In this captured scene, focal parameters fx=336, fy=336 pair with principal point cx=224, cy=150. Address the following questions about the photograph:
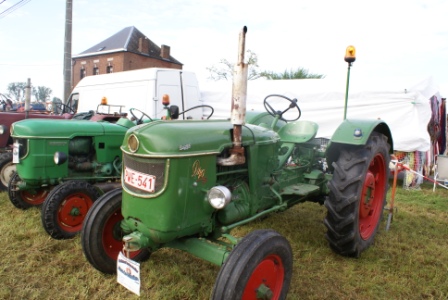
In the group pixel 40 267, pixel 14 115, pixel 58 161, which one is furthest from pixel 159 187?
pixel 14 115

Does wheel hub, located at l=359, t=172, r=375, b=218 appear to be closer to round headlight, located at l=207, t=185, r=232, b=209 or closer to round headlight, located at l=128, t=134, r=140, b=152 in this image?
round headlight, located at l=207, t=185, r=232, b=209

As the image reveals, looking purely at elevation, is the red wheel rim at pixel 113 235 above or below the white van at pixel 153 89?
below

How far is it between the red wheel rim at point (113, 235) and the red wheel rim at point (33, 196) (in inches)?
80.6

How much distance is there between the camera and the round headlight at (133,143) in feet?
5.94

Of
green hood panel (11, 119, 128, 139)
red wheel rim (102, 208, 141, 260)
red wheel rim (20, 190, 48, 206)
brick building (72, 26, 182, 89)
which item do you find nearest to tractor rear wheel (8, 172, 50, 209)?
red wheel rim (20, 190, 48, 206)

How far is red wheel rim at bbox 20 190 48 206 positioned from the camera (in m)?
3.86

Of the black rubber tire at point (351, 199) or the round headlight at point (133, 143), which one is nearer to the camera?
the round headlight at point (133, 143)

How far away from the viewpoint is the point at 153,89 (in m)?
7.47

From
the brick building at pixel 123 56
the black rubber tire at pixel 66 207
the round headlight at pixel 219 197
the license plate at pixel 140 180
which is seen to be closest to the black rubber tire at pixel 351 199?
the round headlight at pixel 219 197

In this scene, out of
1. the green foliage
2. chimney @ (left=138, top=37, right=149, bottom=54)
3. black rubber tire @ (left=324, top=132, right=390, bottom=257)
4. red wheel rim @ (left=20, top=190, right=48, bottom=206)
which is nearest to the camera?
black rubber tire @ (left=324, top=132, right=390, bottom=257)

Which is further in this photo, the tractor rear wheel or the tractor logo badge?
the tractor rear wheel

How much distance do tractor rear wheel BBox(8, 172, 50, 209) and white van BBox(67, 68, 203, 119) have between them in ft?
11.8

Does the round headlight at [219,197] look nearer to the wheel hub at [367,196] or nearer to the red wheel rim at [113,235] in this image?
the red wheel rim at [113,235]

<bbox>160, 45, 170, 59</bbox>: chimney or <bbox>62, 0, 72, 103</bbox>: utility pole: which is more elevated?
<bbox>160, 45, 170, 59</bbox>: chimney
